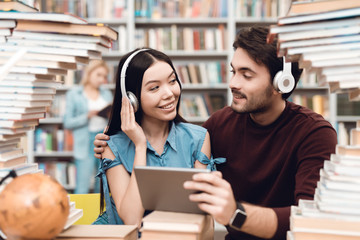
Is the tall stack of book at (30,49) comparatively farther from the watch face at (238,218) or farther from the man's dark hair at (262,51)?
the man's dark hair at (262,51)

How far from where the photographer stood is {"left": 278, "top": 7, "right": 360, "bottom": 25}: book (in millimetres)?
841

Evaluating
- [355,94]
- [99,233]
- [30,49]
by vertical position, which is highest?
[30,49]

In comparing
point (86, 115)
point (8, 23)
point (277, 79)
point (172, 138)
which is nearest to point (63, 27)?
point (8, 23)

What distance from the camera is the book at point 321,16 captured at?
84 cm

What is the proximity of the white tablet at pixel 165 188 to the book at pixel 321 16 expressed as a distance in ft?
1.28

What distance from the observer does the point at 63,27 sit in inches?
39.4

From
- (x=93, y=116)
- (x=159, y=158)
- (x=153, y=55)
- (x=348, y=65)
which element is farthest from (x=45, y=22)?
(x=93, y=116)

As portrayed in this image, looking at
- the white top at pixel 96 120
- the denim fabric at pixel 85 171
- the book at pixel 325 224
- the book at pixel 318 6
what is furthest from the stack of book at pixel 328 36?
the denim fabric at pixel 85 171

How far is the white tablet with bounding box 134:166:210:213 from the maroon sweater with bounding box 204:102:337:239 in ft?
1.66

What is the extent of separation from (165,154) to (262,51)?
21.2 inches

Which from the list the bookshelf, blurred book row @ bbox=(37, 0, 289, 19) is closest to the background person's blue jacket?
the bookshelf

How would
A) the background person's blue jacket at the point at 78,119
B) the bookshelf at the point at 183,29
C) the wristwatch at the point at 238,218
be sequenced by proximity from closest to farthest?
the wristwatch at the point at 238,218 < the background person's blue jacket at the point at 78,119 < the bookshelf at the point at 183,29

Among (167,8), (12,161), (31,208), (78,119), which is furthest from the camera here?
(167,8)

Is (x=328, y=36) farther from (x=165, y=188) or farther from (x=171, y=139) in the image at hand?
(x=171, y=139)
